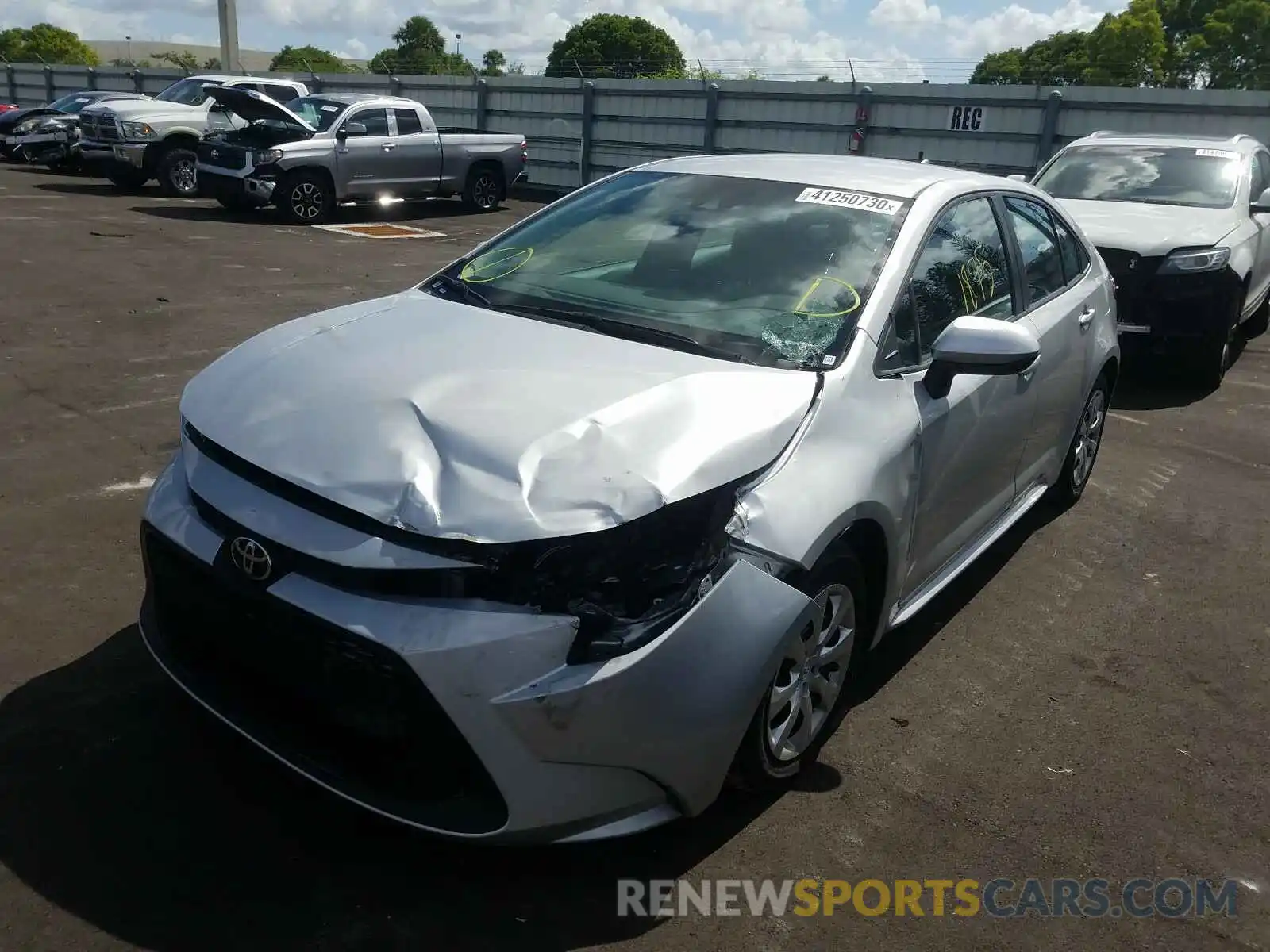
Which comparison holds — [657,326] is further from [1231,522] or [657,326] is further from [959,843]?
[1231,522]

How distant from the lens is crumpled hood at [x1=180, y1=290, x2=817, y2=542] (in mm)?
2359

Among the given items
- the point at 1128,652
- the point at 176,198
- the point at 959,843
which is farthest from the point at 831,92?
the point at 959,843

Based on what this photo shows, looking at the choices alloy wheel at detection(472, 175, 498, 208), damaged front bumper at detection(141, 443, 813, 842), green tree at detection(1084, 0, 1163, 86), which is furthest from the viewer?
green tree at detection(1084, 0, 1163, 86)

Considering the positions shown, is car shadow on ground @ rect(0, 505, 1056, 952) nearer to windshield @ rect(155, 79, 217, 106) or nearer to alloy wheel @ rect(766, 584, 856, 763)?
alloy wheel @ rect(766, 584, 856, 763)

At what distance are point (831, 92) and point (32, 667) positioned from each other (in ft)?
56.2

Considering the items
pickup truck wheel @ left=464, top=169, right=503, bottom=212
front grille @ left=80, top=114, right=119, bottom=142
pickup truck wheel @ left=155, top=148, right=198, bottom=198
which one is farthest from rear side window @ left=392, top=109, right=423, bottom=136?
front grille @ left=80, top=114, right=119, bottom=142

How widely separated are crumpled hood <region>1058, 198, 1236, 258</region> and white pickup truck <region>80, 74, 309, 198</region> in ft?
40.8

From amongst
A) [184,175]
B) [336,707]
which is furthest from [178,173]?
[336,707]

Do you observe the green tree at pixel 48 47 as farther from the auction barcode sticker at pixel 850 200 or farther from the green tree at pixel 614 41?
the auction barcode sticker at pixel 850 200

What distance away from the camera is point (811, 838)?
9.28ft

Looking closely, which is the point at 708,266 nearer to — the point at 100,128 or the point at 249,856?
the point at 249,856

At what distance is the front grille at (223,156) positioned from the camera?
14305 millimetres

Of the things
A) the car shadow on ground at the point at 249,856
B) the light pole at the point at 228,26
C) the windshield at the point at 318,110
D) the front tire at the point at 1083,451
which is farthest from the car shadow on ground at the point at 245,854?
the light pole at the point at 228,26

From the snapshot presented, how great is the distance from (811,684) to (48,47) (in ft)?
359
